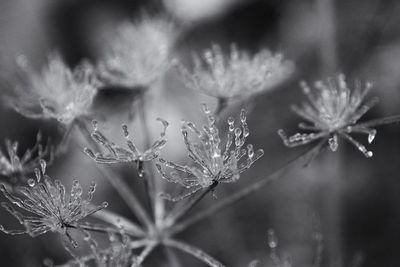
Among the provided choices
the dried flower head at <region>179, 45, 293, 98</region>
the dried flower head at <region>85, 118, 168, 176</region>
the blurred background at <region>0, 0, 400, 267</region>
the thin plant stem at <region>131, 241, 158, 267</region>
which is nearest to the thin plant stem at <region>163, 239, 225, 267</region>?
the thin plant stem at <region>131, 241, 158, 267</region>

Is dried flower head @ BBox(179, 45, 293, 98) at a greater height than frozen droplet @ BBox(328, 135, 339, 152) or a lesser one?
greater

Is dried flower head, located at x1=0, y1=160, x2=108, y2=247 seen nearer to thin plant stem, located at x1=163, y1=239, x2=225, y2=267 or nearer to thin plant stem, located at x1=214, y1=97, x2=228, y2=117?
thin plant stem, located at x1=163, y1=239, x2=225, y2=267

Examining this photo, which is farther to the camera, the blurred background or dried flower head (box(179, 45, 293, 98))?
the blurred background

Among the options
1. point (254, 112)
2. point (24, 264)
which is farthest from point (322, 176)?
point (24, 264)

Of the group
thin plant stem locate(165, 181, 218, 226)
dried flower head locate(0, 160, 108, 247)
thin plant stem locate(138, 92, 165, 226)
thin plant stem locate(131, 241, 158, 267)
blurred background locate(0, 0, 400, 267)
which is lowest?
dried flower head locate(0, 160, 108, 247)

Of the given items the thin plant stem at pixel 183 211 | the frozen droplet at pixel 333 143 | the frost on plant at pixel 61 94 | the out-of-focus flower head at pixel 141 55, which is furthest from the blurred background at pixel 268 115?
the frozen droplet at pixel 333 143

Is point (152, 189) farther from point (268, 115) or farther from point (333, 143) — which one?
point (268, 115)

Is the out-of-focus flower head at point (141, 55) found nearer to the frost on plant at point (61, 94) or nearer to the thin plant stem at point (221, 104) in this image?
the frost on plant at point (61, 94)

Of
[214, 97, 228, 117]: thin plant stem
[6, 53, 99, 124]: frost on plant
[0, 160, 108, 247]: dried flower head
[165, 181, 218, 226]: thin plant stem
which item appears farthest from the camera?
[214, 97, 228, 117]: thin plant stem

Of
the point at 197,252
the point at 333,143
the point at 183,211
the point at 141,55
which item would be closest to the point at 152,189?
the point at 183,211
